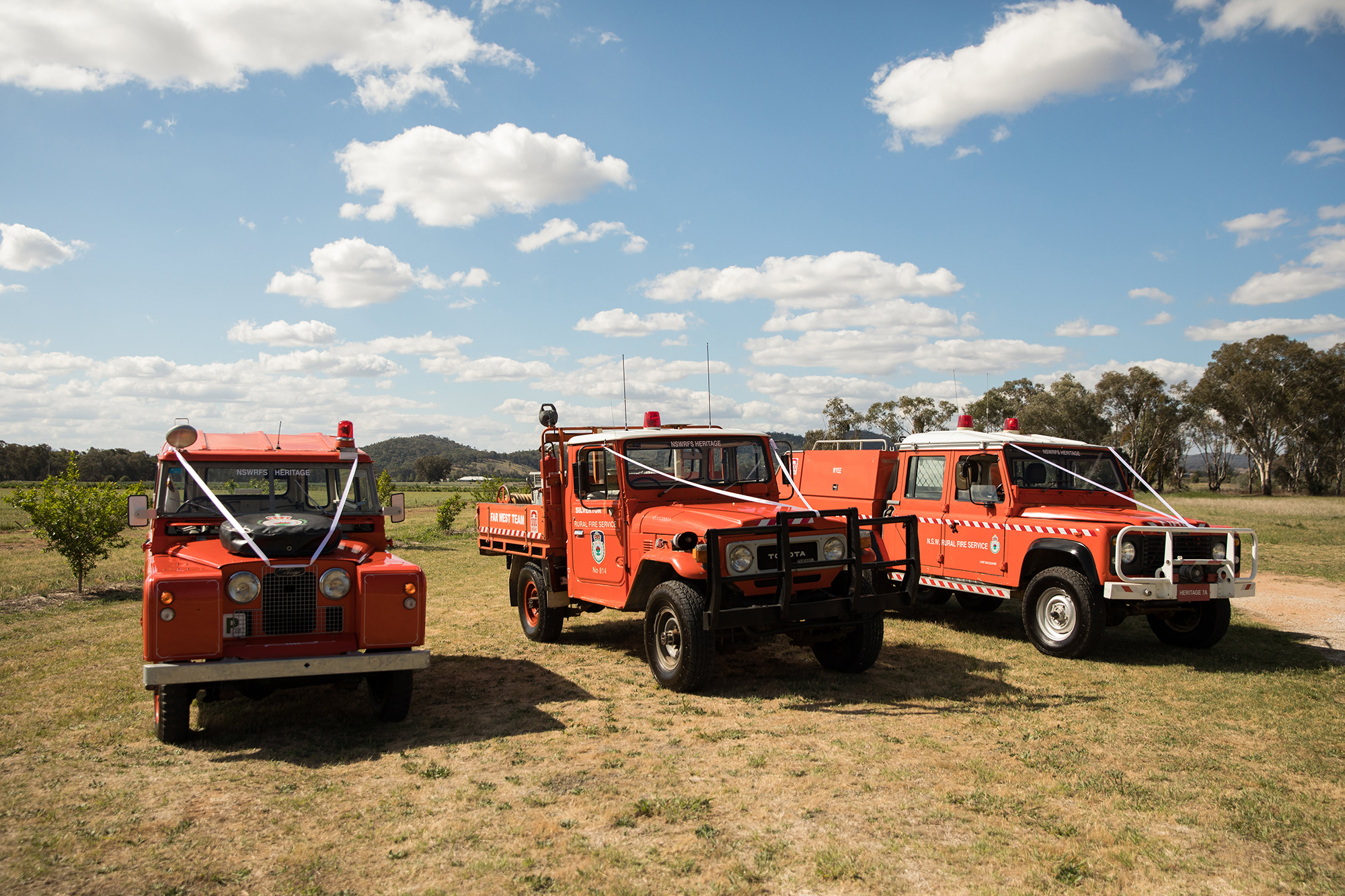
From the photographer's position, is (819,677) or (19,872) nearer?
(19,872)

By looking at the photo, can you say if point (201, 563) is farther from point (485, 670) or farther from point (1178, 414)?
point (1178, 414)

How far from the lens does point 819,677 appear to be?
7.69 meters

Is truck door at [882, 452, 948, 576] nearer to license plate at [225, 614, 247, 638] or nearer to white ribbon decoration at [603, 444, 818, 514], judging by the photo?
white ribbon decoration at [603, 444, 818, 514]

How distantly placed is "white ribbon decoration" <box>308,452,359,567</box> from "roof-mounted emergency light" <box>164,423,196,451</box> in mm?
1260

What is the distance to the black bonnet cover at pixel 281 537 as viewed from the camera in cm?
597

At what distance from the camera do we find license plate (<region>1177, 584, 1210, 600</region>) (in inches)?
316

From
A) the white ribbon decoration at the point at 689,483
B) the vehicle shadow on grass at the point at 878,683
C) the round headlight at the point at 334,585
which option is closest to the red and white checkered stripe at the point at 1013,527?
the vehicle shadow on grass at the point at 878,683

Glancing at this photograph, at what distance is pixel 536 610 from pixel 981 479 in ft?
18.4

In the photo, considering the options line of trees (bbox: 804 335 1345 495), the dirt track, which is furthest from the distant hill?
the dirt track

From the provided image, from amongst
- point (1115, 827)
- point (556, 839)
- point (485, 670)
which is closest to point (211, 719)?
point (485, 670)

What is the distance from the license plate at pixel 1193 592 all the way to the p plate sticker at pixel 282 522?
26.7 feet

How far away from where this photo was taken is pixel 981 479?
978 cm

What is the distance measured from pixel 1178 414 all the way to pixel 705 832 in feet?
221

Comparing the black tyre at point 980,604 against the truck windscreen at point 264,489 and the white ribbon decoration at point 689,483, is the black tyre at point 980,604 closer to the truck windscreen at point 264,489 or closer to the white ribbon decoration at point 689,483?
the white ribbon decoration at point 689,483
